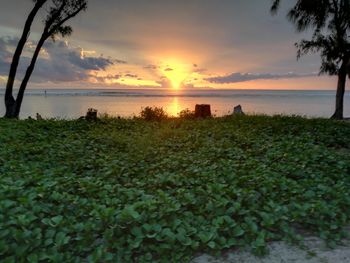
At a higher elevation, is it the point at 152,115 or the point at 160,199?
the point at 152,115

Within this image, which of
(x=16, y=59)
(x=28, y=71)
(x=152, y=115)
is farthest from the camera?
(x=28, y=71)

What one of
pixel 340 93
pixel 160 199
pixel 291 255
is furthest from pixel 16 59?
pixel 340 93

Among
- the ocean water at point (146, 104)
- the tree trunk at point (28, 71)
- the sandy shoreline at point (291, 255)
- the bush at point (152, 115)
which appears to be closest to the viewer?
the sandy shoreline at point (291, 255)

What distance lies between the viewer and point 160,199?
12.5 feet

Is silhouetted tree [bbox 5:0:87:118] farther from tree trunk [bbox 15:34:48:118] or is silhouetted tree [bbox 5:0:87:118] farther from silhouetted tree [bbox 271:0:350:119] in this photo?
silhouetted tree [bbox 271:0:350:119]

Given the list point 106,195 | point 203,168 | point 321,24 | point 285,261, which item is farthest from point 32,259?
point 321,24

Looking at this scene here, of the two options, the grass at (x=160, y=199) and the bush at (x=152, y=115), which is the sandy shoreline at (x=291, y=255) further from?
the bush at (x=152, y=115)

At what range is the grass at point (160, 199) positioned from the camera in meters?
3.13

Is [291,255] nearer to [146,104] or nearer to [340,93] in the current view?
[340,93]

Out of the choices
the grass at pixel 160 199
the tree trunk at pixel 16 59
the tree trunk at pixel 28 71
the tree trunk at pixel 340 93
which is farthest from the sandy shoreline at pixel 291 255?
the tree trunk at pixel 340 93

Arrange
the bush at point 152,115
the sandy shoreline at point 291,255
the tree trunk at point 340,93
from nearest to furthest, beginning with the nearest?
the sandy shoreline at point 291,255, the bush at point 152,115, the tree trunk at point 340,93

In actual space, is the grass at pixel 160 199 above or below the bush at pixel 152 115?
below

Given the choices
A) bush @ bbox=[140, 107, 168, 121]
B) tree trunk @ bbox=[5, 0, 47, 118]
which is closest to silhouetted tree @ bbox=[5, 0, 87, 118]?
tree trunk @ bbox=[5, 0, 47, 118]

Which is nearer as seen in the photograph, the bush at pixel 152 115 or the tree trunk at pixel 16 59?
the bush at pixel 152 115
